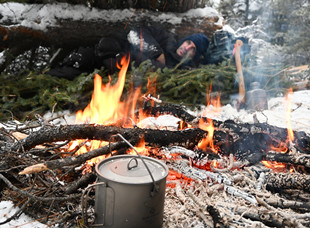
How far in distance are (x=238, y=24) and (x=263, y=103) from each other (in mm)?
13265

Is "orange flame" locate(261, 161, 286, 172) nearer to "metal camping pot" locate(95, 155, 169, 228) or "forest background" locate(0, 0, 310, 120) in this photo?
"metal camping pot" locate(95, 155, 169, 228)

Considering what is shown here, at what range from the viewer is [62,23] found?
6.37m

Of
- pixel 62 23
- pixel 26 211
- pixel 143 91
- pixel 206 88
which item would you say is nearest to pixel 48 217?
pixel 26 211

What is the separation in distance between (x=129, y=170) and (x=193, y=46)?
19.4 ft

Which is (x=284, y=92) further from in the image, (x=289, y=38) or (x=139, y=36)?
(x=289, y=38)

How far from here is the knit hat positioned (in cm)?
720

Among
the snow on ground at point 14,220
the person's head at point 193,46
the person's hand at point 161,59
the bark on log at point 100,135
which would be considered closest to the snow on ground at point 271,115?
the bark on log at point 100,135

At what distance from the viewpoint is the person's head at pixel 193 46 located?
709cm

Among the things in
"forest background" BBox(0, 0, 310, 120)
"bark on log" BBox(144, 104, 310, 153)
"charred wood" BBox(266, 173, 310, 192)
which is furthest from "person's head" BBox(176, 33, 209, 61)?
"charred wood" BBox(266, 173, 310, 192)

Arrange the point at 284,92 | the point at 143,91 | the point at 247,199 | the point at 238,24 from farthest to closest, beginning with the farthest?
the point at 238,24
the point at 284,92
the point at 143,91
the point at 247,199

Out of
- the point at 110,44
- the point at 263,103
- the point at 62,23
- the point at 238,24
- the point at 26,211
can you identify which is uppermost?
the point at 238,24

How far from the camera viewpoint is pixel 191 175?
8.82 ft

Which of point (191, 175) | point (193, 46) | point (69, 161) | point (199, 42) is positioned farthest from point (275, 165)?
point (199, 42)

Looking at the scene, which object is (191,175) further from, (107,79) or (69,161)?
(107,79)
